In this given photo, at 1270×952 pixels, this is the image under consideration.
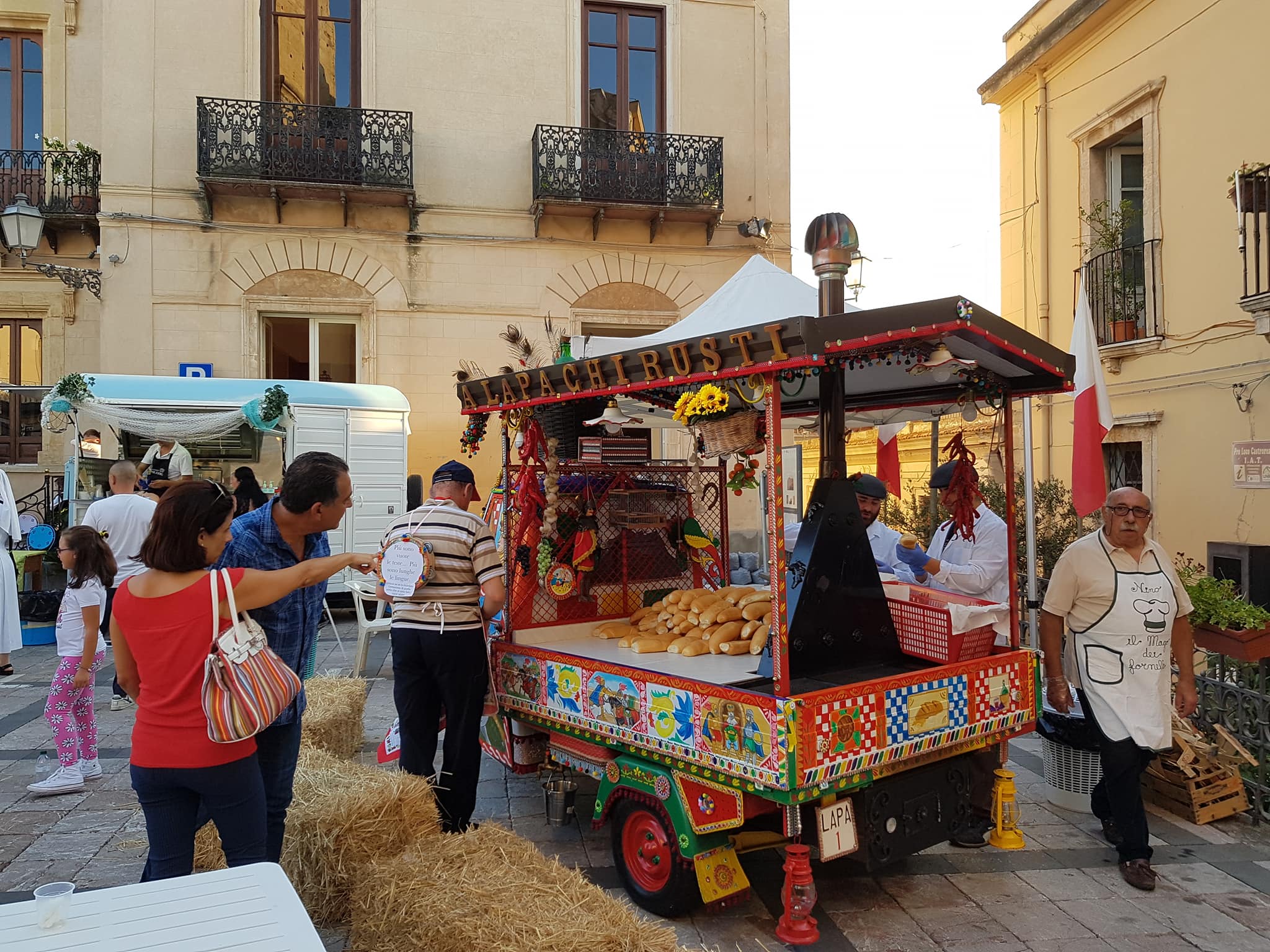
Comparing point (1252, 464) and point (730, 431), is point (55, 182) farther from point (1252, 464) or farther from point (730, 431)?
point (1252, 464)

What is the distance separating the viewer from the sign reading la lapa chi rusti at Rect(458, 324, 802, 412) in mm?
3365

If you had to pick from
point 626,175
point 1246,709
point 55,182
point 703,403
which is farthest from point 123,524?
point 55,182

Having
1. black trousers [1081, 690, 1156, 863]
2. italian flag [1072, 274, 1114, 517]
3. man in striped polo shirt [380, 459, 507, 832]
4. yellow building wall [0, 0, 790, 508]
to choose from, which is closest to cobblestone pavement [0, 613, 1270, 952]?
black trousers [1081, 690, 1156, 863]

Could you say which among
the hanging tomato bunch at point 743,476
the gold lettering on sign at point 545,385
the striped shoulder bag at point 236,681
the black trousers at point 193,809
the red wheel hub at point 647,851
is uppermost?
the gold lettering on sign at point 545,385

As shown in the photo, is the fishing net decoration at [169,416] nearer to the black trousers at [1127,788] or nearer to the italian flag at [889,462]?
the italian flag at [889,462]

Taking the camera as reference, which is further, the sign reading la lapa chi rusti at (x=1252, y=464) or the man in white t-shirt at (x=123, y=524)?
the sign reading la lapa chi rusti at (x=1252, y=464)

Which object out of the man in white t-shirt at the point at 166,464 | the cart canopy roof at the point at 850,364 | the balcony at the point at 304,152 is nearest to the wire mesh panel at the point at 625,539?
the cart canopy roof at the point at 850,364

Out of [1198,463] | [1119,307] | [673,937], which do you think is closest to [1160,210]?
[1119,307]

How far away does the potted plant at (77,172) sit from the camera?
14047 mm

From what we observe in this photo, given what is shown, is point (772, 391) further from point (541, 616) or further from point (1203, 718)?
point (1203, 718)

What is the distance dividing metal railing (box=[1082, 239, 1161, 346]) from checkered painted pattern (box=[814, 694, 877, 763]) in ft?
31.0

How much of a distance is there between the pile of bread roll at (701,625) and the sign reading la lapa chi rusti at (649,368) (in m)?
1.34

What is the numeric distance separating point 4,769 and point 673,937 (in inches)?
207

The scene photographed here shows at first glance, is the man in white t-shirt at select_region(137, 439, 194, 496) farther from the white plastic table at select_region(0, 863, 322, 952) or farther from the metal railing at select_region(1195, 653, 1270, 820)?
the metal railing at select_region(1195, 653, 1270, 820)
